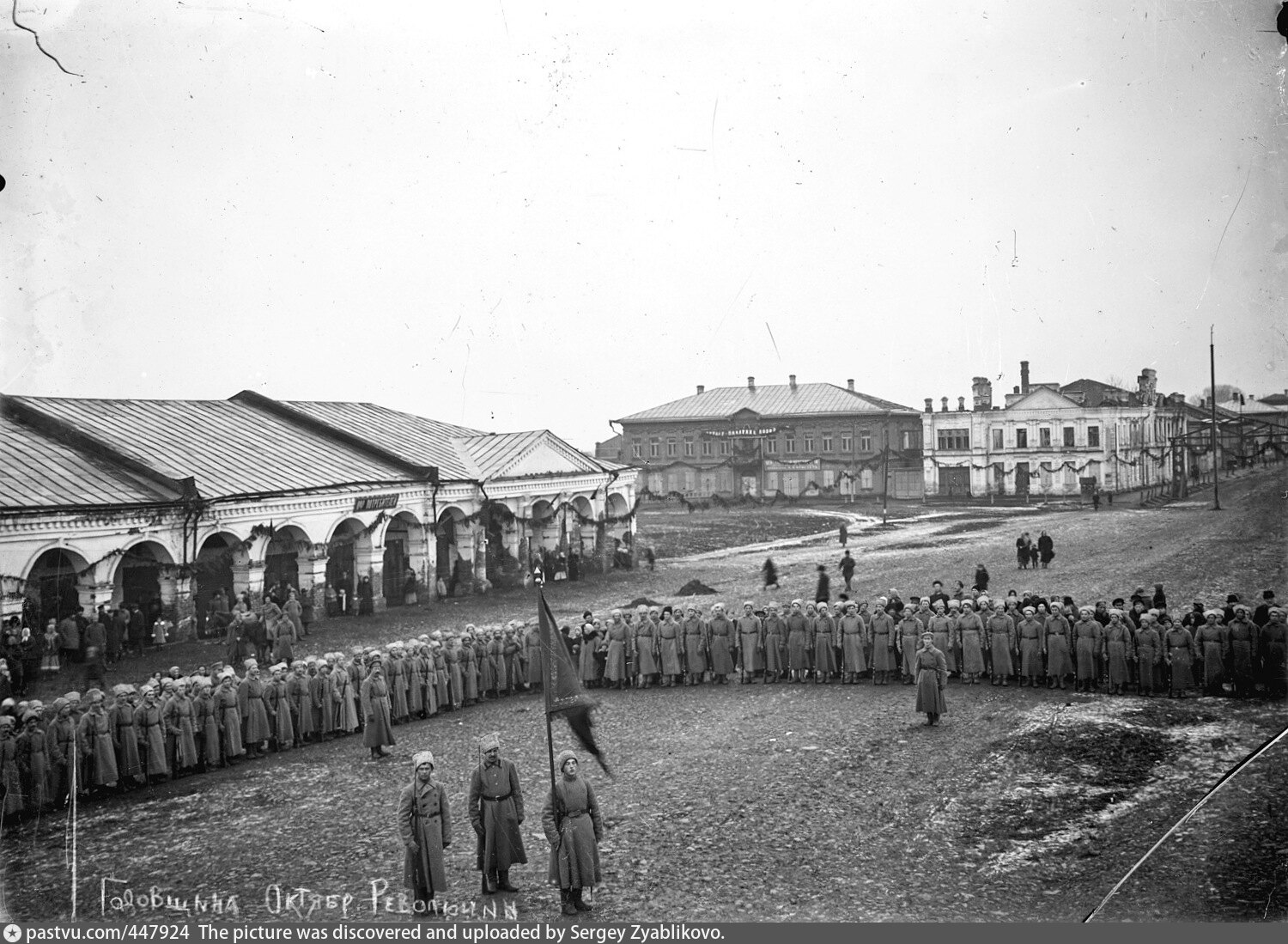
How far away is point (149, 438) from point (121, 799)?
5797mm

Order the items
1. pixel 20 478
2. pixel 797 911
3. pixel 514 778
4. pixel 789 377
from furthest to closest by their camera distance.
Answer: pixel 789 377
pixel 20 478
pixel 514 778
pixel 797 911

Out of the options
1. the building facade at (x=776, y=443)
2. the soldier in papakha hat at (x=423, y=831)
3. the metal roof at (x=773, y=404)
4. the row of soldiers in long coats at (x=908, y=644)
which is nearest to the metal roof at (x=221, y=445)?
the building facade at (x=776, y=443)

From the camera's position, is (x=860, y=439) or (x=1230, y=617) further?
(x=860, y=439)

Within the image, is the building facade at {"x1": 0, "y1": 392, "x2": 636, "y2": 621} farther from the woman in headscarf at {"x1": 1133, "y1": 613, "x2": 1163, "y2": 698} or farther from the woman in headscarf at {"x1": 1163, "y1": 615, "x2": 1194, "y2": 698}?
the woman in headscarf at {"x1": 1163, "y1": 615, "x2": 1194, "y2": 698}

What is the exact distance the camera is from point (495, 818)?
6.87 m

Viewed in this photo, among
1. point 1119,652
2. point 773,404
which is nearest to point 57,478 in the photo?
point 773,404

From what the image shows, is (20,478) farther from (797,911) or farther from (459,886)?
(797,911)

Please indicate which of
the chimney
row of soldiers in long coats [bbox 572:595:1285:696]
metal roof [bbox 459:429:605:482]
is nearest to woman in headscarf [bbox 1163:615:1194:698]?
row of soldiers in long coats [bbox 572:595:1285:696]

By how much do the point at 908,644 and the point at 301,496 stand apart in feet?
30.3

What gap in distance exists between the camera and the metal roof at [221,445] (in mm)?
12969

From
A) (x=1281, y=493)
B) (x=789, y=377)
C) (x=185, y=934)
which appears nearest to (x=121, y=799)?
(x=185, y=934)

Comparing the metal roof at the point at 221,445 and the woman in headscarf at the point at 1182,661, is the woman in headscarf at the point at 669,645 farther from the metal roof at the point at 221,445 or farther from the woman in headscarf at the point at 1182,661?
the woman in headscarf at the point at 1182,661

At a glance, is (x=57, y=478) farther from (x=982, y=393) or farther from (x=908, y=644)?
(x=982, y=393)

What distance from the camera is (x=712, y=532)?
1611 cm
